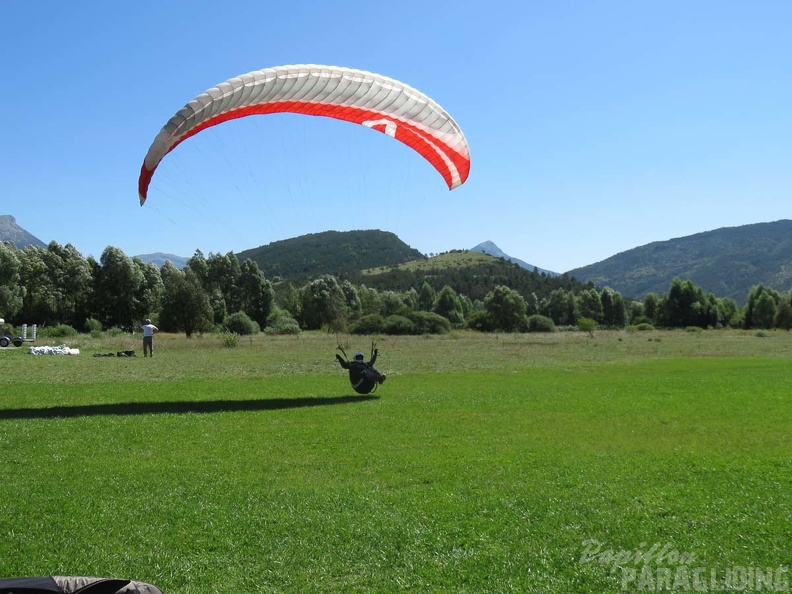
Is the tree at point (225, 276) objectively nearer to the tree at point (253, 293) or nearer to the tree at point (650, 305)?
the tree at point (253, 293)

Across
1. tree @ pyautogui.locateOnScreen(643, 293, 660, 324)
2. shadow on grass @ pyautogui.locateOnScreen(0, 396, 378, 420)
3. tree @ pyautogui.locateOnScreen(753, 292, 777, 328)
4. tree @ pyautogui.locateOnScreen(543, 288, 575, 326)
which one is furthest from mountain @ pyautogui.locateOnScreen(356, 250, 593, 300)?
shadow on grass @ pyautogui.locateOnScreen(0, 396, 378, 420)

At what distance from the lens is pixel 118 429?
1118 cm

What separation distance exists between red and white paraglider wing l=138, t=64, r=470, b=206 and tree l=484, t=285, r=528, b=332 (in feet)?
223

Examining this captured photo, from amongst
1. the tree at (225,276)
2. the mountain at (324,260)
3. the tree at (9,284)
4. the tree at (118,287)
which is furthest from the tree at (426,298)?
the mountain at (324,260)

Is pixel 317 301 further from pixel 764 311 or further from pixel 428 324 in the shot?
pixel 764 311

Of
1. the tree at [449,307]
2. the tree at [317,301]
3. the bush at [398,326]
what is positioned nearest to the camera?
the bush at [398,326]

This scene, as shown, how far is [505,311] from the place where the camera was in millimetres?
83188

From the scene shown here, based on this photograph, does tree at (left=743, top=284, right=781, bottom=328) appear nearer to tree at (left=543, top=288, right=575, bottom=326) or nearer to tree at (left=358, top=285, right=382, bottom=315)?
tree at (left=543, top=288, right=575, bottom=326)

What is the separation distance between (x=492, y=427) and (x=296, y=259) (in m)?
180

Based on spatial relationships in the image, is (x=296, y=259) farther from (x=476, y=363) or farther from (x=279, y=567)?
(x=279, y=567)

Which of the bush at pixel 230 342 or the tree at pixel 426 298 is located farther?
the tree at pixel 426 298

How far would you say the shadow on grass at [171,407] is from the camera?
12680mm

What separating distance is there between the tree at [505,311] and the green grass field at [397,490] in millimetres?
→ 66723

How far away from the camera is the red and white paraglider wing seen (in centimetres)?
1274
